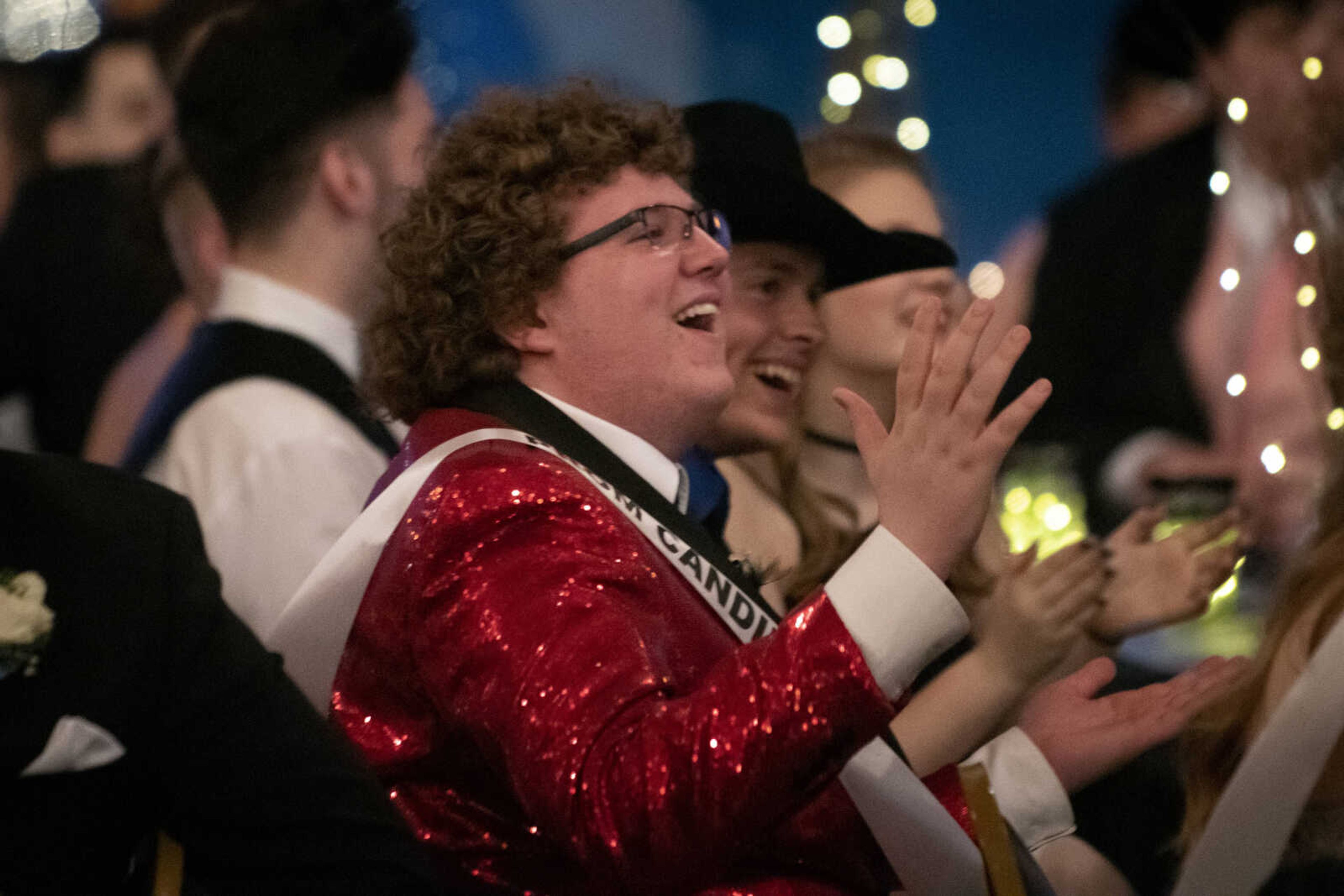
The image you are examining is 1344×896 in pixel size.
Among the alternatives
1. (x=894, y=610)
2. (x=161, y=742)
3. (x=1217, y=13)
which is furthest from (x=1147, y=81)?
(x=161, y=742)

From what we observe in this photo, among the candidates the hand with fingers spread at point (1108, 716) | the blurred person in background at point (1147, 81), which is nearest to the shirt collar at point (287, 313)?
the hand with fingers spread at point (1108, 716)

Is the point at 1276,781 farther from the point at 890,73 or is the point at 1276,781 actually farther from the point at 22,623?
the point at 890,73

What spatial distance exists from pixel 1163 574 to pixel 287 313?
5.69ft

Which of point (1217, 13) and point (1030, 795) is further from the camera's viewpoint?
point (1217, 13)

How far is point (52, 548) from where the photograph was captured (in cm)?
156

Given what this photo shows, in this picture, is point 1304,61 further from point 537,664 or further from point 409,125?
point 537,664

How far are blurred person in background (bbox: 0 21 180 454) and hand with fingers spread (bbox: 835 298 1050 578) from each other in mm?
2947

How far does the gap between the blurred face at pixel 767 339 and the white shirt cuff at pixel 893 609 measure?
1.02 metres

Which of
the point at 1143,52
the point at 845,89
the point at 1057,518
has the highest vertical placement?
the point at 1143,52

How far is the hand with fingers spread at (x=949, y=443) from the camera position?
1.53 metres

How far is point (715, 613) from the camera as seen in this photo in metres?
1.73

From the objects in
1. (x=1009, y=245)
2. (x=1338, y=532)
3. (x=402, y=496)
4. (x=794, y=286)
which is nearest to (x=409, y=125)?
(x=794, y=286)

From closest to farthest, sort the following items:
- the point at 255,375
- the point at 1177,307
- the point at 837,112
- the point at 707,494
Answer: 1. the point at 707,494
2. the point at 255,375
3. the point at 1177,307
4. the point at 837,112

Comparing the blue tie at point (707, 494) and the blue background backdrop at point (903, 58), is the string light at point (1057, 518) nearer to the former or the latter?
the blue tie at point (707, 494)
